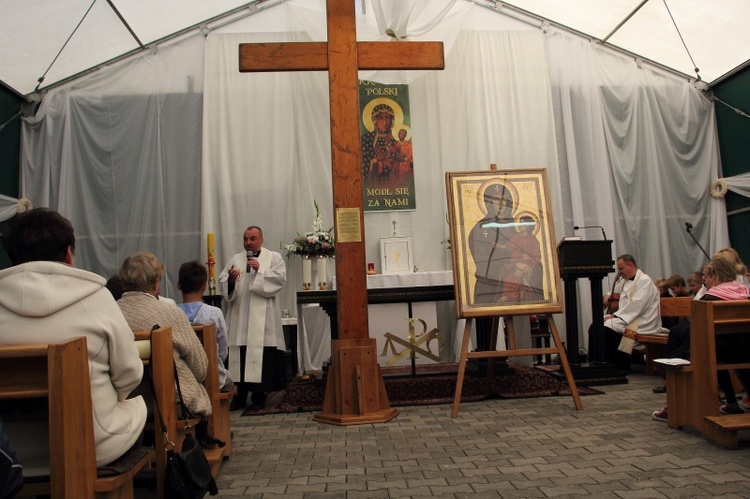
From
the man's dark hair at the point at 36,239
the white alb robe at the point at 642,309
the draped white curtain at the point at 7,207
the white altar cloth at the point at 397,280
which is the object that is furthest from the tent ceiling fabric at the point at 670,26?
the man's dark hair at the point at 36,239

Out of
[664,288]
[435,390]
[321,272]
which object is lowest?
[435,390]

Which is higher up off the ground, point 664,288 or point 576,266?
point 576,266

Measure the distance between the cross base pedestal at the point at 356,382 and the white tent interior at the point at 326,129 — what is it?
3.92m

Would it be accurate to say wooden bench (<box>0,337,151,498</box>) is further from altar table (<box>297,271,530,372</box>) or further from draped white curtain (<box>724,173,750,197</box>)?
draped white curtain (<box>724,173,750,197</box>)

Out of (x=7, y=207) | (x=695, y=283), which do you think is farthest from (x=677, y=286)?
(x=7, y=207)

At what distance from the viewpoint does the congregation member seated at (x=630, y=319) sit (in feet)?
22.6

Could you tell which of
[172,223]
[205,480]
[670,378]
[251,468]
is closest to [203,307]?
[251,468]

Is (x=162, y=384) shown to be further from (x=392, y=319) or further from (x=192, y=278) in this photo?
(x=392, y=319)

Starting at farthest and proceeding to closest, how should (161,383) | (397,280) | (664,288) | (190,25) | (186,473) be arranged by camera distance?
(190,25)
(664,288)
(397,280)
(161,383)
(186,473)

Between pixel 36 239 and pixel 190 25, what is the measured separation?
23.8 ft

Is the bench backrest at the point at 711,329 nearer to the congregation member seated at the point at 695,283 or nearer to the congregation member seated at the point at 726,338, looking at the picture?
the congregation member seated at the point at 726,338

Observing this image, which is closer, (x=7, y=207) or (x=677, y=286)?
(x=7, y=207)

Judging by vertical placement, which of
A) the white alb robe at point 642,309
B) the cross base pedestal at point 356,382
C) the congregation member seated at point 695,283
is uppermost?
the congregation member seated at point 695,283

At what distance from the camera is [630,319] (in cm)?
695
